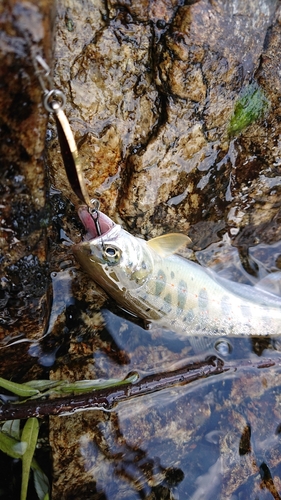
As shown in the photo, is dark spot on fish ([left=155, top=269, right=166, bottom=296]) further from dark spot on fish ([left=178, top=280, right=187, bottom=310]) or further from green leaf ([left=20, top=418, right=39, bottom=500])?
green leaf ([left=20, top=418, right=39, bottom=500])

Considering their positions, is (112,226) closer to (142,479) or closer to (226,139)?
(226,139)

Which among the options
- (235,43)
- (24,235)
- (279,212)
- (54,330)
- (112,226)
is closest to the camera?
(24,235)

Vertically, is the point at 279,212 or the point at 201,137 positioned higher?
the point at 201,137

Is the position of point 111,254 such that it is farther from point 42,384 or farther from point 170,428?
point 170,428

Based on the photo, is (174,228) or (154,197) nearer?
(154,197)

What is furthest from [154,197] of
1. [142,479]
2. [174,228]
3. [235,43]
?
[142,479]

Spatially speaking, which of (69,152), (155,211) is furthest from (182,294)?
(69,152)

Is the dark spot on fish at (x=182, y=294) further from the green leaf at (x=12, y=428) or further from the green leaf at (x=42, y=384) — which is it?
the green leaf at (x=12, y=428)
